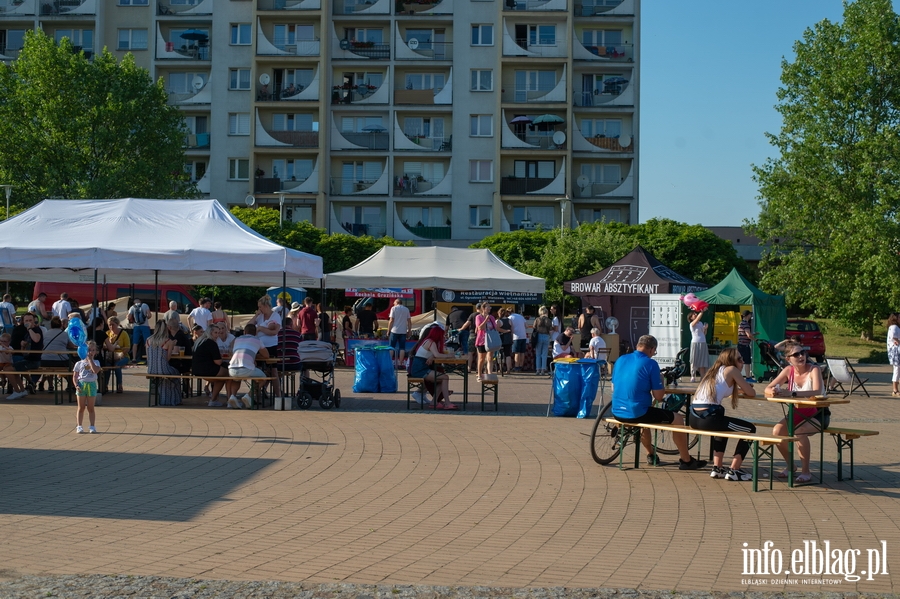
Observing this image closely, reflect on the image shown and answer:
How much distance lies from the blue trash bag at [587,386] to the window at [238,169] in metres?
42.8

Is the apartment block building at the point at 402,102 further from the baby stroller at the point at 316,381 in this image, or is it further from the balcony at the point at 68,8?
the baby stroller at the point at 316,381

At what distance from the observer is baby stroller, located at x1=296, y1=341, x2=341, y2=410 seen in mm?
15406

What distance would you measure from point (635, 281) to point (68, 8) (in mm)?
42810

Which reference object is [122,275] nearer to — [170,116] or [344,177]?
[170,116]

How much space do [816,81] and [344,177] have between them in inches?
1059

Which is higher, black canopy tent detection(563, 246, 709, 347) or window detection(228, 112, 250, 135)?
window detection(228, 112, 250, 135)

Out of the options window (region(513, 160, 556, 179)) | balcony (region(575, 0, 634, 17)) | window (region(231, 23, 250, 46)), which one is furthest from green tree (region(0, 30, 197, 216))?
balcony (region(575, 0, 634, 17))

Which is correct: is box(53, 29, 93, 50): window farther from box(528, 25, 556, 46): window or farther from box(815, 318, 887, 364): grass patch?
box(815, 318, 887, 364): grass patch

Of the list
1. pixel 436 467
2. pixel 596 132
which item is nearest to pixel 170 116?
pixel 596 132

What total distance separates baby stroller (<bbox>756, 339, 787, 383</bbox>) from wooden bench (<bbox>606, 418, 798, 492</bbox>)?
12.9 meters

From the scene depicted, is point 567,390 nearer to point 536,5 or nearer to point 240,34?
point 536,5

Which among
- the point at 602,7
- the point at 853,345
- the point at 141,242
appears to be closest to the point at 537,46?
the point at 602,7

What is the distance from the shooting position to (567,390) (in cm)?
1502

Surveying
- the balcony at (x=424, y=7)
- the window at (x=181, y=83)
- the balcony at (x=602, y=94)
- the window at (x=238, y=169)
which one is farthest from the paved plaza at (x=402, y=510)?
the window at (x=181, y=83)
